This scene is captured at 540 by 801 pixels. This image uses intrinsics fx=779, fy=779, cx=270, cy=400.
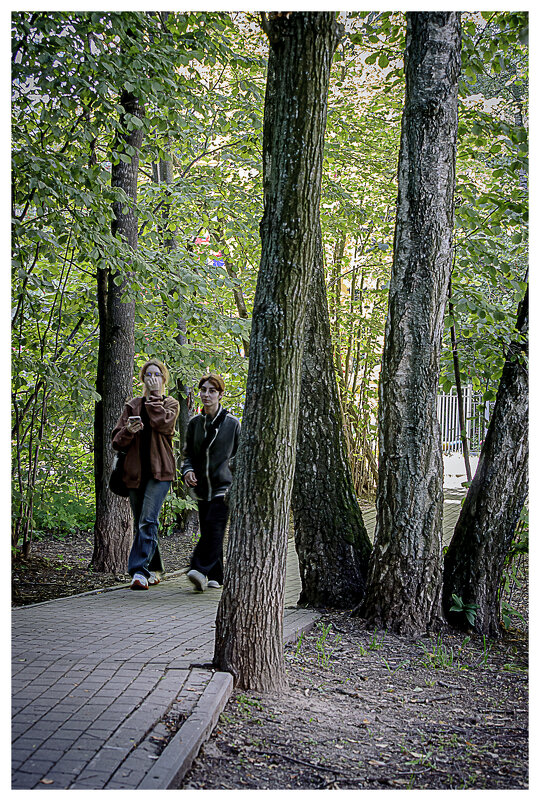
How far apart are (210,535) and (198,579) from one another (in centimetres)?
44

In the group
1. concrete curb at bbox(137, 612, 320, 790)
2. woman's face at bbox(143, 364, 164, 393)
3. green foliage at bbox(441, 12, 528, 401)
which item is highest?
green foliage at bbox(441, 12, 528, 401)

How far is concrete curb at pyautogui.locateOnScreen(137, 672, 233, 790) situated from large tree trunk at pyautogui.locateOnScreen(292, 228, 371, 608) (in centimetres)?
264

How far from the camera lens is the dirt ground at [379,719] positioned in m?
3.86

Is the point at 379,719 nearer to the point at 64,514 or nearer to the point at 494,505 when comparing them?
the point at 494,505

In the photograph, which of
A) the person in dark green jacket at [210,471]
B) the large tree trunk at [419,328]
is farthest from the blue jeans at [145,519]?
the large tree trunk at [419,328]

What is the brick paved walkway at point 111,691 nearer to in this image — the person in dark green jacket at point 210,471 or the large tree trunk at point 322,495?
the large tree trunk at point 322,495

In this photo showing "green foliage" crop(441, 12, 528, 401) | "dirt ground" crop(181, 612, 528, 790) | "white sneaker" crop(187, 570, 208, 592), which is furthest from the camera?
"white sneaker" crop(187, 570, 208, 592)

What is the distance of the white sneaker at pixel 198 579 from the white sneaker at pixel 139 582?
0.48m

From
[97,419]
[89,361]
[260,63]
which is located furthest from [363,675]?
[260,63]

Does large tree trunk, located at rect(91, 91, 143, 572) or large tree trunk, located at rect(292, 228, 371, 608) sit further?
large tree trunk, located at rect(91, 91, 143, 572)

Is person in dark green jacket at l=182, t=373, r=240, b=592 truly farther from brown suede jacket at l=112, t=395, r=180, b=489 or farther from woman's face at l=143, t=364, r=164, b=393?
woman's face at l=143, t=364, r=164, b=393

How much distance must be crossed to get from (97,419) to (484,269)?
4.74m

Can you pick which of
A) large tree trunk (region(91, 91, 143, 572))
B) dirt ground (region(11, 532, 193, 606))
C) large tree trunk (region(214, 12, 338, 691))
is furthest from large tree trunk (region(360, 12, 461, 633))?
large tree trunk (region(91, 91, 143, 572))

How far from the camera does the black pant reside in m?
7.55
